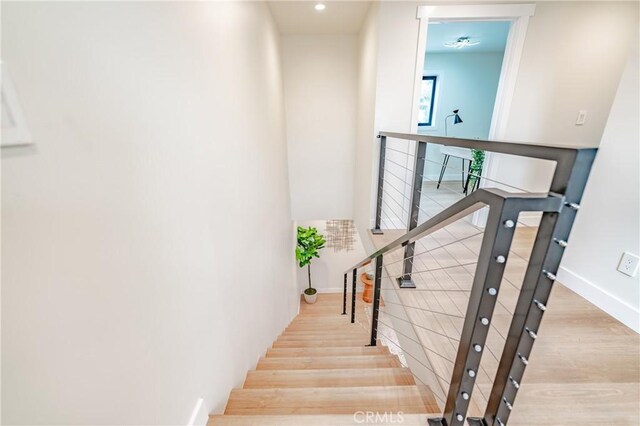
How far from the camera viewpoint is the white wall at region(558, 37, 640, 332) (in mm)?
1397

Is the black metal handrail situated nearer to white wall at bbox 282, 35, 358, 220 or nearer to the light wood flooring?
the light wood flooring

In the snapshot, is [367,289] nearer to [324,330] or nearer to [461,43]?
[324,330]

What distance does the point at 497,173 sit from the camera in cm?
261

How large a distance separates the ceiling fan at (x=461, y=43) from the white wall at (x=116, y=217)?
3.98 metres

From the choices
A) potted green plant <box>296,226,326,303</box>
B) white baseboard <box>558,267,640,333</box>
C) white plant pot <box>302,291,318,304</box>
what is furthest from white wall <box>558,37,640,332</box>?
white plant pot <box>302,291,318,304</box>

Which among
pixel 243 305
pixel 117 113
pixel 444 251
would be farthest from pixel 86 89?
pixel 444 251

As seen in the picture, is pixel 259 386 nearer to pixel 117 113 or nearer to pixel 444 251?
pixel 117 113

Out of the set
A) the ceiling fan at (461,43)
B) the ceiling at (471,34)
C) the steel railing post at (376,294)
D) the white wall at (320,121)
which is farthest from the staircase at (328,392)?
the ceiling fan at (461,43)

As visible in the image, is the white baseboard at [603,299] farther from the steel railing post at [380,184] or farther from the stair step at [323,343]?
the stair step at [323,343]

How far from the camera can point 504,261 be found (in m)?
0.68

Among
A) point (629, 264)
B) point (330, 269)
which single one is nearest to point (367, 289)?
point (330, 269)

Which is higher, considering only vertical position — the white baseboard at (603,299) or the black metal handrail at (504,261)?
the black metal handrail at (504,261)

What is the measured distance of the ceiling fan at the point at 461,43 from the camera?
3.86m

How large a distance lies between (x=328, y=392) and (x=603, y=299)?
1.73 meters
